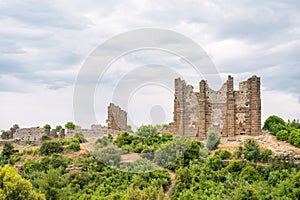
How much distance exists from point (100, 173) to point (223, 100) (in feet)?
41.2

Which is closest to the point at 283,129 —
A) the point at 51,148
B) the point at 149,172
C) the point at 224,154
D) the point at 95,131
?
the point at 224,154

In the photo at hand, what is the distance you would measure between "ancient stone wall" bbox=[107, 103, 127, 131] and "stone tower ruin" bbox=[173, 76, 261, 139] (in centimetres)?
551

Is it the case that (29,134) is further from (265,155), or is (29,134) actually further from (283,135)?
(265,155)

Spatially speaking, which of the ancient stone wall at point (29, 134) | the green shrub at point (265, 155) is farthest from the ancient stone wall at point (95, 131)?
the green shrub at point (265, 155)

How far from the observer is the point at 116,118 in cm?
3803

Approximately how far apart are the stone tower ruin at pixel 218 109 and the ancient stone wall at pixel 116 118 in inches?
217

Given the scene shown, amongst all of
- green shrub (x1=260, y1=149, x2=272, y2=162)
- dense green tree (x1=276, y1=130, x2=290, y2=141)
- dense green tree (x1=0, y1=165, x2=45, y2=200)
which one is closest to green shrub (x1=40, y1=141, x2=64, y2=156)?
dense green tree (x1=0, y1=165, x2=45, y2=200)

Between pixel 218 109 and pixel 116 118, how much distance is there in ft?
31.0

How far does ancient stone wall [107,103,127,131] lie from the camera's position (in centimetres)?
3697

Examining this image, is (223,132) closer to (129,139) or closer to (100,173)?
(129,139)

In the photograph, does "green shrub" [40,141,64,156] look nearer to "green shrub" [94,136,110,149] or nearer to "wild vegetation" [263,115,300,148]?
"green shrub" [94,136,110,149]

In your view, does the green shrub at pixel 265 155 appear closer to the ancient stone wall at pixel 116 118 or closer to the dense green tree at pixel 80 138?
the ancient stone wall at pixel 116 118

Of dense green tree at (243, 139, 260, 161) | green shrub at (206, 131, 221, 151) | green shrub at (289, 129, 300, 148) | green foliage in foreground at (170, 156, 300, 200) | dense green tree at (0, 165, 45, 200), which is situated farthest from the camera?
green shrub at (206, 131, 221, 151)

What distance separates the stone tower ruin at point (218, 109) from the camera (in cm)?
3272
